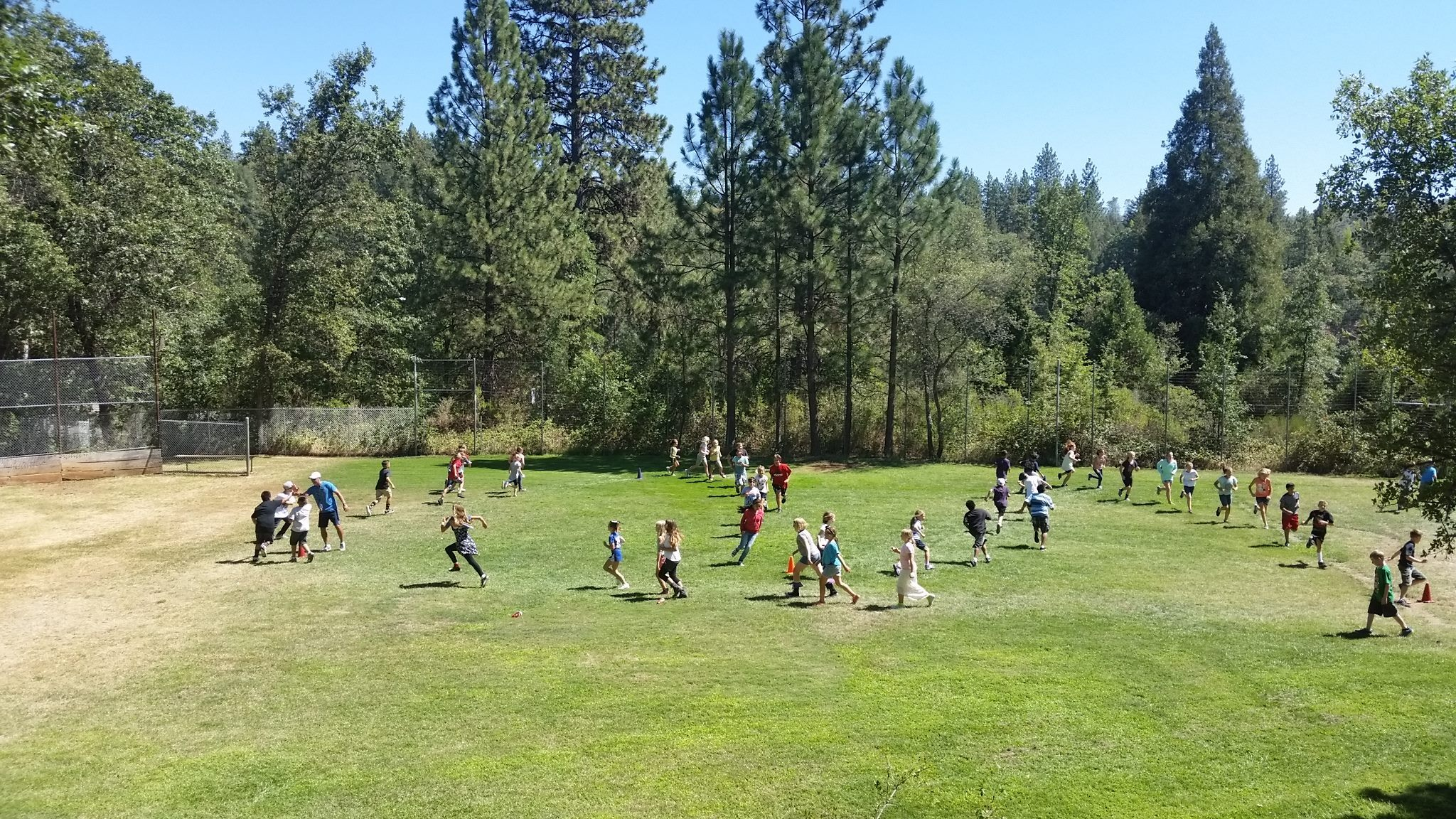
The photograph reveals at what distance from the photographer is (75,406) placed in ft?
102

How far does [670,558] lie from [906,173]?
26.0m

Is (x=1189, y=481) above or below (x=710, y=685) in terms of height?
above

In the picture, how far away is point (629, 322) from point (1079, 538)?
3465 cm

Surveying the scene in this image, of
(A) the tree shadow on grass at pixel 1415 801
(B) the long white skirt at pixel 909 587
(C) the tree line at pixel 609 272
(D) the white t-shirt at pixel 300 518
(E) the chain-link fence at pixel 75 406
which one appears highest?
(C) the tree line at pixel 609 272

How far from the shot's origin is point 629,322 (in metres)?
52.3

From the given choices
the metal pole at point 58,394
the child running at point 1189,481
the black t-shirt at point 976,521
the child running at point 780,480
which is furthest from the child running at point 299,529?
the child running at point 1189,481

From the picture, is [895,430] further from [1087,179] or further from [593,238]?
[1087,179]

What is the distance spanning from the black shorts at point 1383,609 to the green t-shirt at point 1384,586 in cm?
3

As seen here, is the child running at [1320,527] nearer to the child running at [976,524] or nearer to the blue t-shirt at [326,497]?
the child running at [976,524]

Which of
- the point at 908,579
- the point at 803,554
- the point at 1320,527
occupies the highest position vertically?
the point at 1320,527

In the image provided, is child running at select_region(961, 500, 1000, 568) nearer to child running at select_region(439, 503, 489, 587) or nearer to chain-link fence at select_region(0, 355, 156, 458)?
child running at select_region(439, 503, 489, 587)

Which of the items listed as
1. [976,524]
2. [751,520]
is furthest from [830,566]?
[976,524]

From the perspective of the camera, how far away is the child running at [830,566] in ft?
52.5

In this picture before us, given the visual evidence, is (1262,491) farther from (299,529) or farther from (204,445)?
(204,445)
